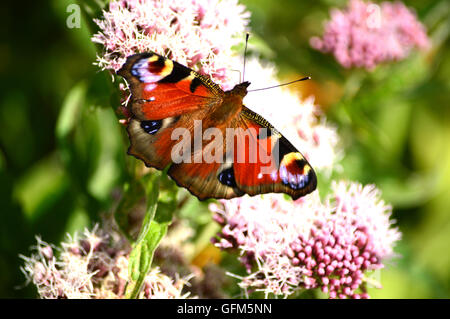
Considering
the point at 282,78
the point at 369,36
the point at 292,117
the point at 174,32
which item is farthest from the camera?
the point at 282,78

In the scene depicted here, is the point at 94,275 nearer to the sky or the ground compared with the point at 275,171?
nearer to the ground

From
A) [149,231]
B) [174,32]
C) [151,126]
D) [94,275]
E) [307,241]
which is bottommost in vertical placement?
[94,275]

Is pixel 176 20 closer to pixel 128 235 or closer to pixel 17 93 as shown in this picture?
pixel 128 235

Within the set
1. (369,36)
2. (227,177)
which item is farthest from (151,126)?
(369,36)

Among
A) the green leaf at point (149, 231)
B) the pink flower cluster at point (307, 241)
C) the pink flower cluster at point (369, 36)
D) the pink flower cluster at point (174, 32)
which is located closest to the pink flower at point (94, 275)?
the green leaf at point (149, 231)

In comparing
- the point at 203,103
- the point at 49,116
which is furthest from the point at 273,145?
the point at 49,116

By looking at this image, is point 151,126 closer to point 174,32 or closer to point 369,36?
point 174,32
